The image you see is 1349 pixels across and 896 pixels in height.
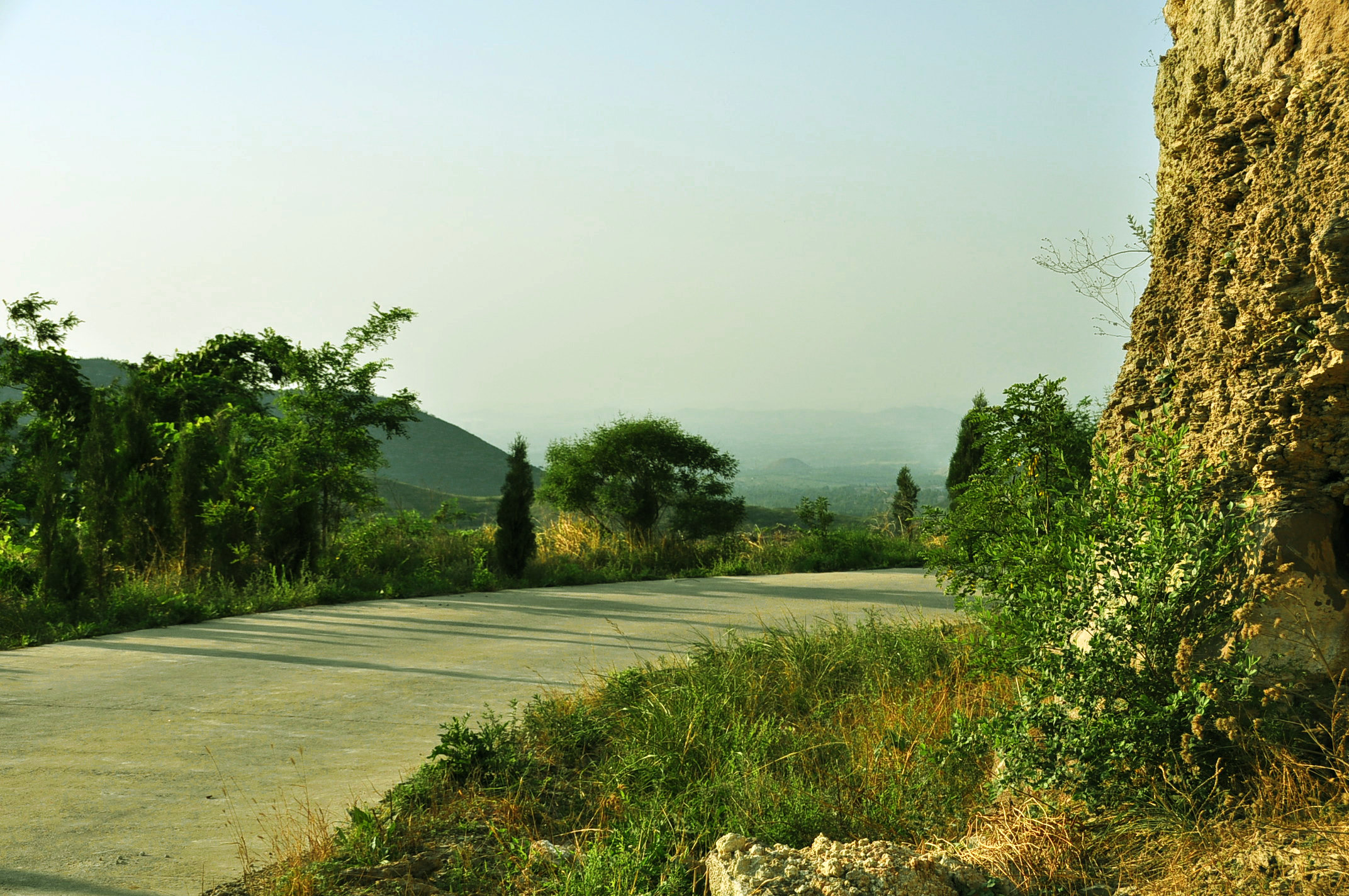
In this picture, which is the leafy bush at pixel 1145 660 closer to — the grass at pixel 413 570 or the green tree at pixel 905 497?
the grass at pixel 413 570

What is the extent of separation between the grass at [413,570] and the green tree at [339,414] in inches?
26.3

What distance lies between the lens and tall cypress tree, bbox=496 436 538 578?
43.4ft

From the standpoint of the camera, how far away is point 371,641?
330 inches

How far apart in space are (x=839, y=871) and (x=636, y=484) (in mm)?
13906

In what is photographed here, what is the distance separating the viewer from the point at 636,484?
16.7 meters

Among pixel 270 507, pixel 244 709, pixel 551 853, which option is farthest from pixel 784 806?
pixel 270 507

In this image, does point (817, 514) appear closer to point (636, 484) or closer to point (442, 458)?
point (636, 484)

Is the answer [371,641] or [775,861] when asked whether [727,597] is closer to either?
[371,641]

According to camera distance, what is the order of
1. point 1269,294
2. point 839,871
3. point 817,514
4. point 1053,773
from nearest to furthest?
1. point 839,871
2. point 1053,773
3. point 1269,294
4. point 817,514

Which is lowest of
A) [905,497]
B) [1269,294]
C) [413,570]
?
[413,570]

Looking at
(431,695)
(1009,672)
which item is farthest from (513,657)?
(1009,672)

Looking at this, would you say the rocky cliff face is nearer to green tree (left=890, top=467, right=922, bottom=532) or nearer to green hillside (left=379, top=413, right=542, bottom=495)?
green tree (left=890, top=467, right=922, bottom=532)

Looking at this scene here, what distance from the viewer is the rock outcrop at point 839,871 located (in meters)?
2.81

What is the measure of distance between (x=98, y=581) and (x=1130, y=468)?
1049 cm
